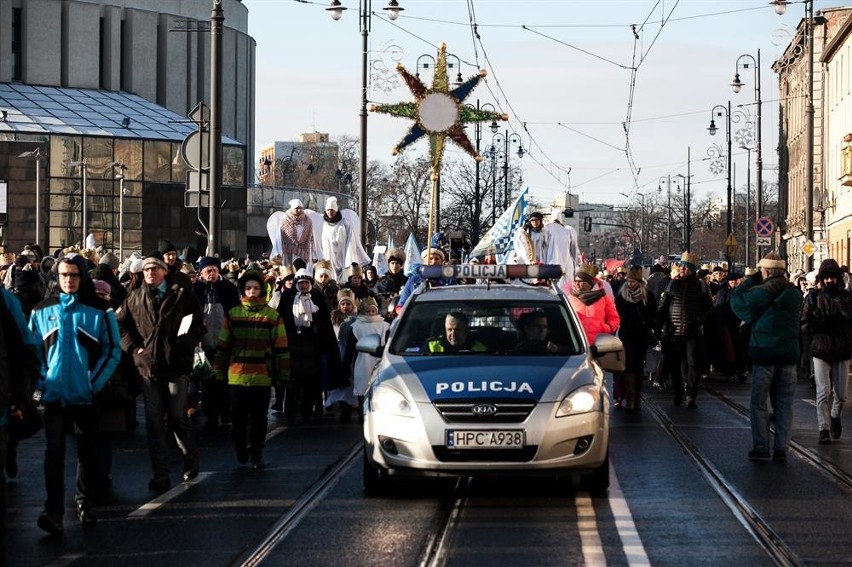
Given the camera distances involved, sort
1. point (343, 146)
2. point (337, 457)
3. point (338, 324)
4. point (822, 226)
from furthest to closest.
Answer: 1. point (343, 146)
2. point (822, 226)
3. point (338, 324)
4. point (337, 457)

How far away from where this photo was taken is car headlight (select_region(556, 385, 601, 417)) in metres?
11.6

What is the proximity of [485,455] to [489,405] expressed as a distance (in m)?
0.34

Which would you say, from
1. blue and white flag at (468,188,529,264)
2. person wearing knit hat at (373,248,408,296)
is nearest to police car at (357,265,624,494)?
person wearing knit hat at (373,248,408,296)

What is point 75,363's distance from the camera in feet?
34.7

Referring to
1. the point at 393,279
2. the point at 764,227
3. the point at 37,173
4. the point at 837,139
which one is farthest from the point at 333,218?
the point at 837,139

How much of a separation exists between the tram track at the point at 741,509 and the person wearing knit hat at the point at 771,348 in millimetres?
620

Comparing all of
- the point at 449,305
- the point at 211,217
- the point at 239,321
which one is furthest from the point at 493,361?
the point at 211,217

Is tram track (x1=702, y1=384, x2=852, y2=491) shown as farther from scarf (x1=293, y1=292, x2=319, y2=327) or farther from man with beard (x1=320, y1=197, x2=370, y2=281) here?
man with beard (x1=320, y1=197, x2=370, y2=281)

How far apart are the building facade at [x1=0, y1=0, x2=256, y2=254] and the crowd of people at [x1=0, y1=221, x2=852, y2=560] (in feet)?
131

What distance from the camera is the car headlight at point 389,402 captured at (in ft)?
38.1

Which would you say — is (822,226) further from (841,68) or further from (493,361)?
(493,361)

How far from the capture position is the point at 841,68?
6556cm

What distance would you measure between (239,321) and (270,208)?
77959 millimetres

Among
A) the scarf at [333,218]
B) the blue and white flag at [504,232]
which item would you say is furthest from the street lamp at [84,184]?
the scarf at [333,218]
